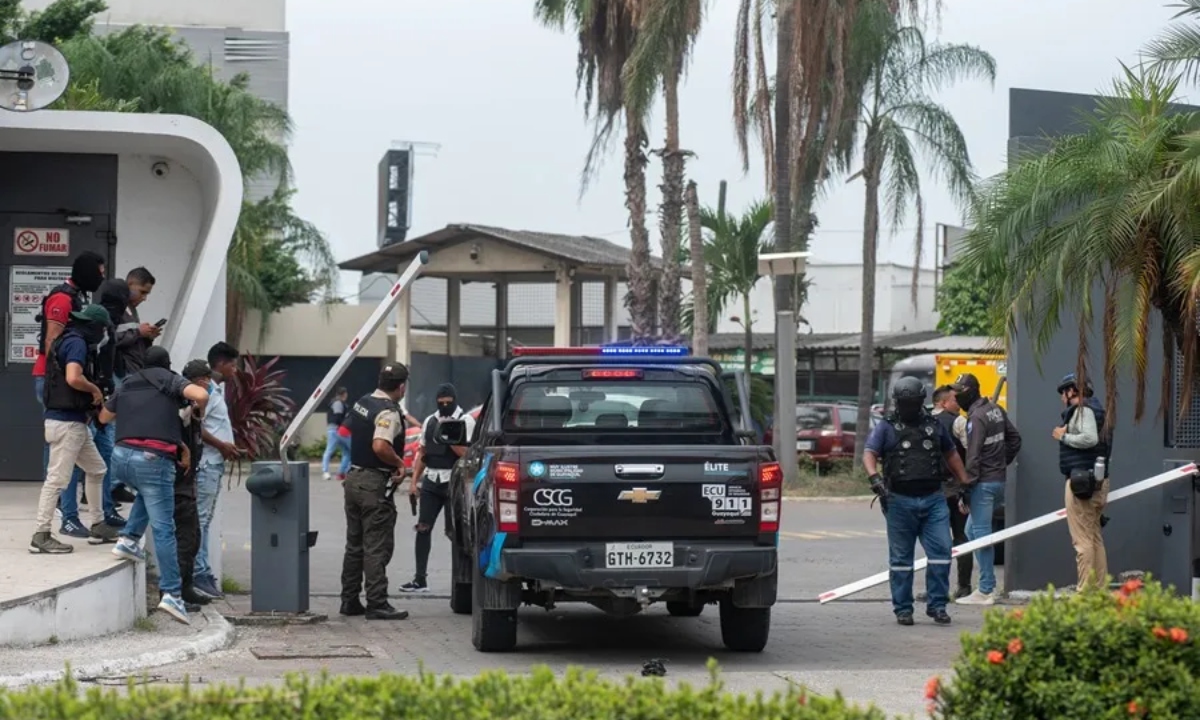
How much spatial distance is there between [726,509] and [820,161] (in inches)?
850

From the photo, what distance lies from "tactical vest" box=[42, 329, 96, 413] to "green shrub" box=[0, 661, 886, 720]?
247 inches

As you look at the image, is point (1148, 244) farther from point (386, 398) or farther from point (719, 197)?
point (719, 197)

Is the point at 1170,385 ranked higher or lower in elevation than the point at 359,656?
higher

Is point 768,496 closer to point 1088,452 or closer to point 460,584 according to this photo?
point 460,584

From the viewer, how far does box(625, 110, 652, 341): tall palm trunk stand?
3192cm

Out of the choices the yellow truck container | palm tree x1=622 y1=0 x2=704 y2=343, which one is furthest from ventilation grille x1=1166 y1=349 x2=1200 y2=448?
palm tree x1=622 y1=0 x2=704 y2=343

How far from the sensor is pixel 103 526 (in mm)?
11656

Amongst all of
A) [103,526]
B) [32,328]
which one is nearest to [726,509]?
[103,526]

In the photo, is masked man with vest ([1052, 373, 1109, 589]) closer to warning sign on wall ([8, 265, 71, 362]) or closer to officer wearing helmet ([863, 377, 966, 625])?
officer wearing helmet ([863, 377, 966, 625])

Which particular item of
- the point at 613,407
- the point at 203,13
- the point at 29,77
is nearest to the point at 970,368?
the point at 613,407

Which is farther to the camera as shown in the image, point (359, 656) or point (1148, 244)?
point (1148, 244)

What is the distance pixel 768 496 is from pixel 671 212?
20928 mm

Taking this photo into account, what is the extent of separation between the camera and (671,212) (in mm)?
31031

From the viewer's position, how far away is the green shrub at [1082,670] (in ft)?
19.1
